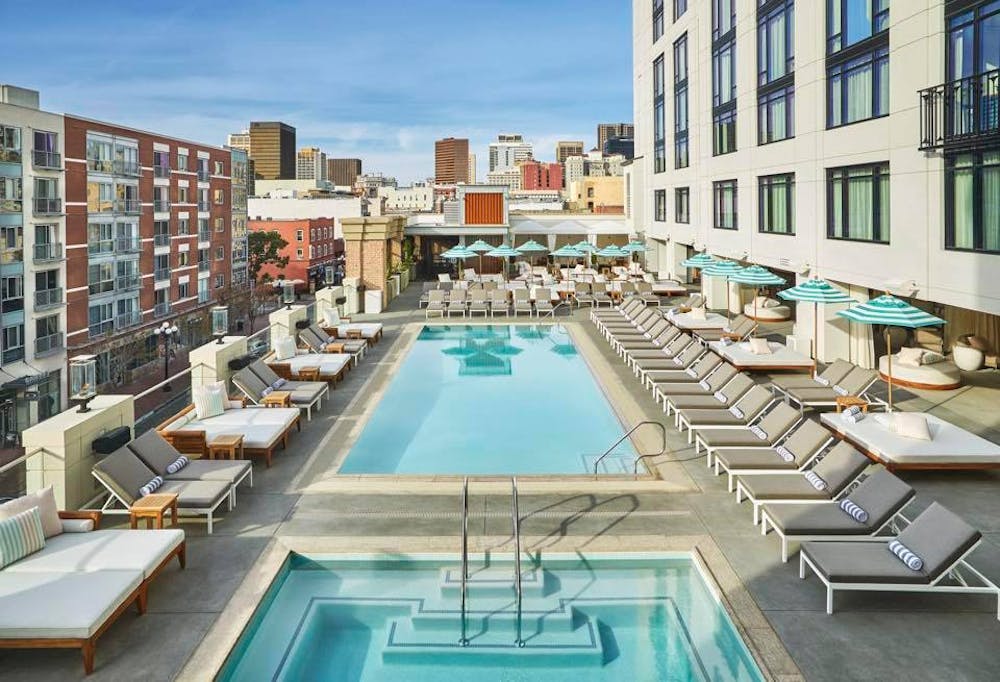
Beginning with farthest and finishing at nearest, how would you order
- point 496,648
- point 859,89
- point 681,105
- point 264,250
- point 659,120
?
point 264,250
point 659,120
point 681,105
point 859,89
point 496,648

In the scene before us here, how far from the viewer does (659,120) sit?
38375 mm

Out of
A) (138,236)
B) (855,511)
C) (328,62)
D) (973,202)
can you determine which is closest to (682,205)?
(973,202)

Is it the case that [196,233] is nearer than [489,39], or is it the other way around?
[196,233]

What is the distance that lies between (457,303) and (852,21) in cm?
1537

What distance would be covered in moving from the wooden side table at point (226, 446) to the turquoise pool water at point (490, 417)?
59.4 inches

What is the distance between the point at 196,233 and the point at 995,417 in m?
62.3

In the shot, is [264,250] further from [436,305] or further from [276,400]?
[276,400]

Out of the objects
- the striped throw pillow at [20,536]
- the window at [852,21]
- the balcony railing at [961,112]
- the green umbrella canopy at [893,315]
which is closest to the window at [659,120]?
the window at [852,21]

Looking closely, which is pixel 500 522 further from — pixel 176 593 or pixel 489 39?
pixel 489 39

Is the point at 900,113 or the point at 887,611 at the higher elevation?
the point at 900,113

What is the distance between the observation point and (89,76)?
141125mm

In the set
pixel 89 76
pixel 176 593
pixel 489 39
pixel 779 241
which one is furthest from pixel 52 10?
pixel 176 593

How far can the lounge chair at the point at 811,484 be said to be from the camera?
858 centimetres

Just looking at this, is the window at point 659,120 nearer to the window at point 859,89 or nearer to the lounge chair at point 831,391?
the window at point 859,89
